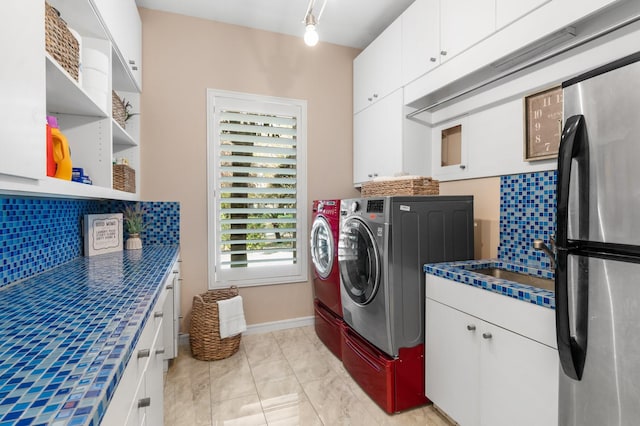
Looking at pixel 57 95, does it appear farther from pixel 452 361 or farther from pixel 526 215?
pixel 526 215

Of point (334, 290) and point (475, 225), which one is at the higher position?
point (475, 225)

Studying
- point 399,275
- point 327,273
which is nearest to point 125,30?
point 327,273

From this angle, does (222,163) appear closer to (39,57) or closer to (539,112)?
(39,57)

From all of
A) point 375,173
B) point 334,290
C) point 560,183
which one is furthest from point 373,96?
point 560,183

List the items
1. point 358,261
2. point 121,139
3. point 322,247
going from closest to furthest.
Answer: point 358,261, point 121,139, point 322,247

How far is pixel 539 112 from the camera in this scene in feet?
5.75

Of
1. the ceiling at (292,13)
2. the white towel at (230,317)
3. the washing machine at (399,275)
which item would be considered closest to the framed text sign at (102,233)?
the white towel at (230,317)

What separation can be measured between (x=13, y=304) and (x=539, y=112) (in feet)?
8.18

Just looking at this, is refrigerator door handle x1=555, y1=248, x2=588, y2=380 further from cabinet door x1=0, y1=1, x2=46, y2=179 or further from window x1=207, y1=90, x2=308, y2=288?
window x1=207, y1=90, x2=308, y2=288

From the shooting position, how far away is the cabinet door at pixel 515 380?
3.89ft

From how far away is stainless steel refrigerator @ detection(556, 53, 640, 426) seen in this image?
811mm

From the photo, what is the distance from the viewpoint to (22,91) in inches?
33.4

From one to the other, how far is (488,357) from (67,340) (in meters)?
1.57

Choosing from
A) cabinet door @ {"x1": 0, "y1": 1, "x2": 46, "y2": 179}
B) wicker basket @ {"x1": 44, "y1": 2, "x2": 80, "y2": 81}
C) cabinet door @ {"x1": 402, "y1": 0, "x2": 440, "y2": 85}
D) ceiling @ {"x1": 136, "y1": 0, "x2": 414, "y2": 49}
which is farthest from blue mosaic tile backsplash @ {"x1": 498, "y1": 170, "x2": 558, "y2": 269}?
wicker basket @ {"x1": 44, "y1": 2, "x2": 80, "y2": 81}
